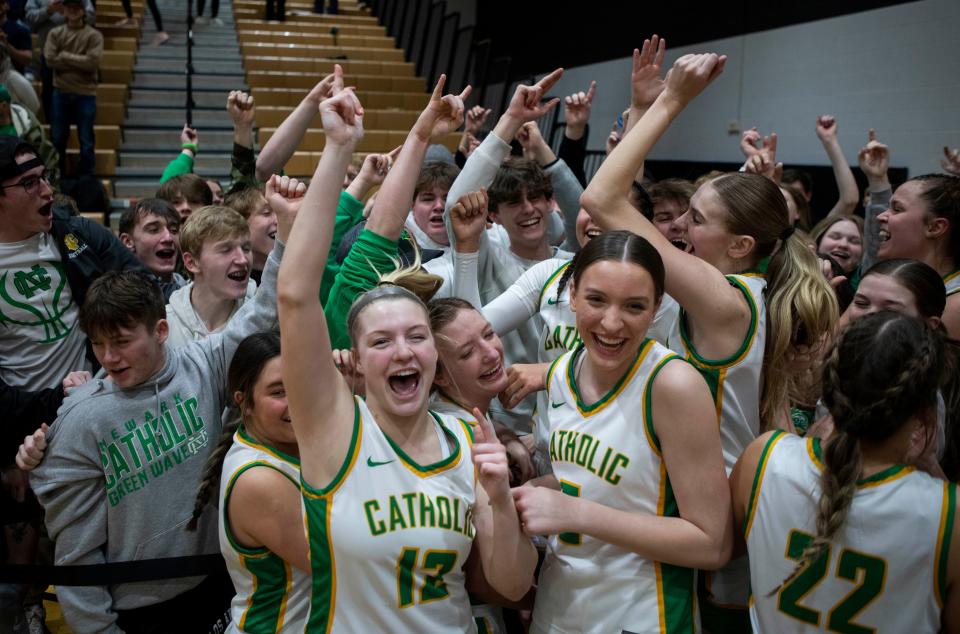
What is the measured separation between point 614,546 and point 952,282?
191cm

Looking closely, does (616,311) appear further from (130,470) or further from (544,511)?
(130,470)

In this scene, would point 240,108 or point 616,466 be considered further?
point 240,108

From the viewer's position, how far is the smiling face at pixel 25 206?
9.62 ft

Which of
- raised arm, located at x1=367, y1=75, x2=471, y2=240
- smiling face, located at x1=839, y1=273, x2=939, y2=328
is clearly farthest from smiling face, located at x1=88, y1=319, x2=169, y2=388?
smiling face, located at x1=839, y1=273, x2=939, y2=328

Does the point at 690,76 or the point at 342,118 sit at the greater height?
the point at 690,76

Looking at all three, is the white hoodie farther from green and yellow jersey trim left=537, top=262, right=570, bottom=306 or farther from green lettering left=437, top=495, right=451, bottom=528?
green lettering left=437, top=495, right=451, bottom=528

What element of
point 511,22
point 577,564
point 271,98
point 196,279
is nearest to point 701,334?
point 577,564

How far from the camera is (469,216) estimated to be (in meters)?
2.68

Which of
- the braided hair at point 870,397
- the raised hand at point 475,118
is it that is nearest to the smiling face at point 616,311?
the braided hair at point 870,397

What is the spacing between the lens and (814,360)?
226 centimetres

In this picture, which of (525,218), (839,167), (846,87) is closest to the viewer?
(525,218)

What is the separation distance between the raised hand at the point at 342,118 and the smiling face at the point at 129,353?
94 centimetres

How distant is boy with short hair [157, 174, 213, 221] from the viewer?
13.9 feet

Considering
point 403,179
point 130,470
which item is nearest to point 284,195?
point 403,179
